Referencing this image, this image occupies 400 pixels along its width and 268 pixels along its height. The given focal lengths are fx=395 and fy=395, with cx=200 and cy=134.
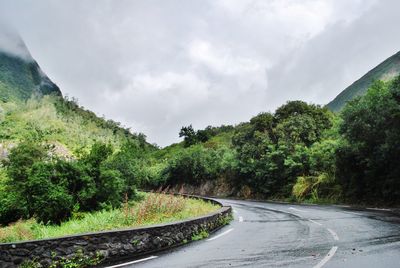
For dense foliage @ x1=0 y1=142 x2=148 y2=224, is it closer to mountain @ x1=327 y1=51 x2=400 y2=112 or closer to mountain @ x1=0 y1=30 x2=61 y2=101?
mountain @ x1=327 y1=51 x2=400 y2=112

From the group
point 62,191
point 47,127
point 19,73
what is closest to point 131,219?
point 62,191

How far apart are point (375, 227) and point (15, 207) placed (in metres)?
27.5

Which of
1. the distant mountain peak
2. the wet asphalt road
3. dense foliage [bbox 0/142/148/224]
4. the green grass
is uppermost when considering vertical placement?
the distant mountain peak

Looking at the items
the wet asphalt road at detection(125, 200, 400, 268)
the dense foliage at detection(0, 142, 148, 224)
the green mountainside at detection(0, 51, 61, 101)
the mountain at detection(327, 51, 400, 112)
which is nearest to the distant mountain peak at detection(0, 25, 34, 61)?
the green mountainside at detection(0, 51, 61, 101)

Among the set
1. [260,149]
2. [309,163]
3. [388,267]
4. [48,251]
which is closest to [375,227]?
[388,267]

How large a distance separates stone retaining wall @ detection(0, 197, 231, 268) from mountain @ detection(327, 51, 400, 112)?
80.7 meters

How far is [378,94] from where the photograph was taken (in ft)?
72.3

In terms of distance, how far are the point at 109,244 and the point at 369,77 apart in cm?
11006

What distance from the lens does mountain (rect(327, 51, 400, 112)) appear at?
93688mm

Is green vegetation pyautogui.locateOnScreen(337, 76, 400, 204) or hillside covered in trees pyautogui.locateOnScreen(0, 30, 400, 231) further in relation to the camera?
hillside covered in trees pyautogui.locateOnScreen(0, 30, 400, 231)

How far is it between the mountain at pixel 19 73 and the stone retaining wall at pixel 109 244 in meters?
110

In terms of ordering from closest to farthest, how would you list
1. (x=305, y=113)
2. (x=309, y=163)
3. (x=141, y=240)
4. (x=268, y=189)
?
(x=141, y=240)
(x=309, y=163)
(x=268, y=189)
(x=305, y=113)

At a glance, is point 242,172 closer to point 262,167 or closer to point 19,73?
point 262,167

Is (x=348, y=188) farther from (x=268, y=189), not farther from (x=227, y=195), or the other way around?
(x=227, y=195)
